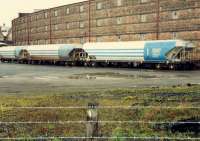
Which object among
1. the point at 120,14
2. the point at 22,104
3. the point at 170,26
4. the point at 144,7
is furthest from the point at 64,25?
the point at 22,104

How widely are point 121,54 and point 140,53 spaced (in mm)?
3479

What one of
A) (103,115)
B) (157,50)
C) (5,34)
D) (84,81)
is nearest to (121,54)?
(157,50)

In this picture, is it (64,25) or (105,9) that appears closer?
(105,9)

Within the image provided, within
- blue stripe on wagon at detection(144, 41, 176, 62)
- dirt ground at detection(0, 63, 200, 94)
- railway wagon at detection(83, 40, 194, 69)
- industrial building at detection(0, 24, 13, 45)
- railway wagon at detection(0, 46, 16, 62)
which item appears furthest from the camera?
industrial building at detection(0, 24, 13, 45)

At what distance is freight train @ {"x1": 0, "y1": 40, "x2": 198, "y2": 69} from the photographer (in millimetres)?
48406

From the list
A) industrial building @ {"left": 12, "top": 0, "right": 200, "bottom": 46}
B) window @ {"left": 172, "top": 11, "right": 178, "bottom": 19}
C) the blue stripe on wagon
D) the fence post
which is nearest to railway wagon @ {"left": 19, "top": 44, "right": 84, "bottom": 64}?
industrial building @ {"left": 12, "top": 0, "right": 200, "bottom": 46}

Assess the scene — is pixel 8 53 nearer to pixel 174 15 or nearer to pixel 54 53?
pixel 54 53

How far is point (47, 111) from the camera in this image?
549 inches

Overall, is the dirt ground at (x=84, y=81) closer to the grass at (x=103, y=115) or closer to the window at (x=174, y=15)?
the grass at (x=103, y=115)

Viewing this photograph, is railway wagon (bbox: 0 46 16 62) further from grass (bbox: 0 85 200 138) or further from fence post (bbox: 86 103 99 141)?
fence post (bbox: 86 103 99 141)

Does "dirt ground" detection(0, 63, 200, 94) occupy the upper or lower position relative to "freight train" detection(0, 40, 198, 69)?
lower

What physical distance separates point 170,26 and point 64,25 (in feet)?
102

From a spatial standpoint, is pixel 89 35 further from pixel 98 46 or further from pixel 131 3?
pixel 98 46

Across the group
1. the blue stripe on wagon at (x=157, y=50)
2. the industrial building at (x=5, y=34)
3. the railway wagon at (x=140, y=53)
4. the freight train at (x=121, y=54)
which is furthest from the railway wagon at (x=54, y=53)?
the industrial building at (x=5, y=34)
